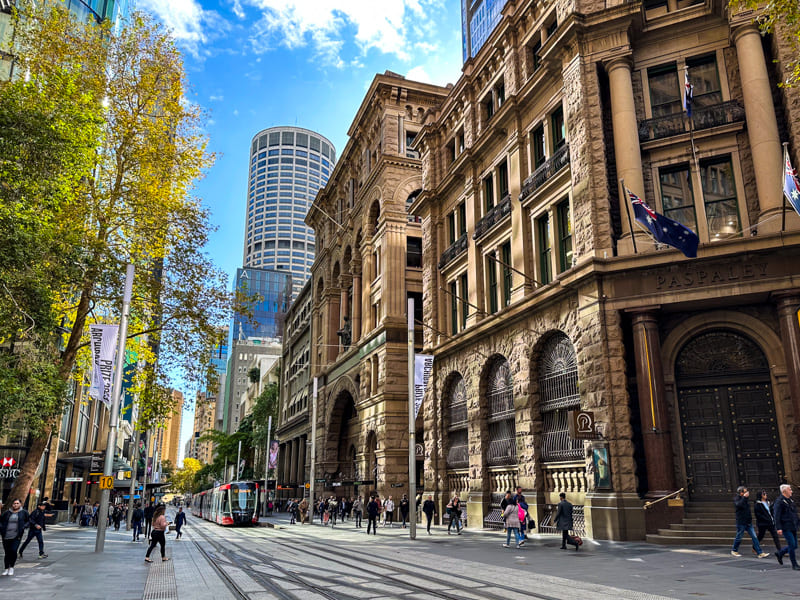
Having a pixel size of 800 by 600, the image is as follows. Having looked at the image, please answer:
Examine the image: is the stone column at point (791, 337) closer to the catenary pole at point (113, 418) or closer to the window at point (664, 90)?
the window at point (664, 90)

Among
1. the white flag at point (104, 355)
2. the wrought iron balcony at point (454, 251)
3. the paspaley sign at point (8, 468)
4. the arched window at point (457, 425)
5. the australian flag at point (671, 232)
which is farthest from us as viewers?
the wrought iron balcony at point (454, 251)

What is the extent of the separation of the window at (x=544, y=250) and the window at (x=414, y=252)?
1900cm

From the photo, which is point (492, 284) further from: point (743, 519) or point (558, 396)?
point (743, 519)

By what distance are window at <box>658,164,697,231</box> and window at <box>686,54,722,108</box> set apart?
7.97 feet

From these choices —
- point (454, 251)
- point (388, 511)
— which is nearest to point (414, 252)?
point (454, 251)

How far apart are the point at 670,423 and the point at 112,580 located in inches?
634

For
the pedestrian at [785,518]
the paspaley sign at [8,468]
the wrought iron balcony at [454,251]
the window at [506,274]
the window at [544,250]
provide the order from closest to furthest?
the pedestrian at [785,518], the window at [544,250], the window at [506,274], the paspaley sign at [8,468], the wrought iron balcony at [454,251]

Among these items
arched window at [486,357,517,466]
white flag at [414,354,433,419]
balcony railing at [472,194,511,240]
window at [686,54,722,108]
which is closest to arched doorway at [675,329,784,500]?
arched window at [486,357,517,466]

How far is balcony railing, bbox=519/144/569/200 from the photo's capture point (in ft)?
79.7

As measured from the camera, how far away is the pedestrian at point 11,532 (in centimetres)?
1315

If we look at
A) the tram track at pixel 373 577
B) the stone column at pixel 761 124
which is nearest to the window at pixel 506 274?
the stone column at pixel 761 124

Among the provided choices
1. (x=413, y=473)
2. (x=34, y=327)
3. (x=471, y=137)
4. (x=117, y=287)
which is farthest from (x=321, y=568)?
(x=471, y=137)

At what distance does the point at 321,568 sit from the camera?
49.2 ft

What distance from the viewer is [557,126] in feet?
84.7
